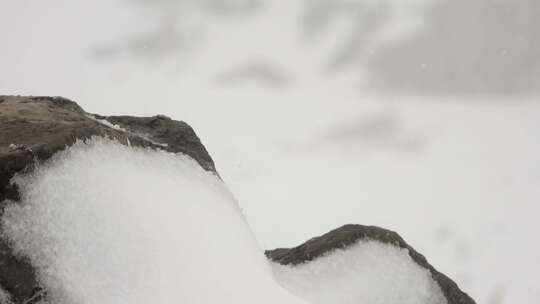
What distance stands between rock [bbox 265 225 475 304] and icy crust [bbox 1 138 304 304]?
4.70 ft

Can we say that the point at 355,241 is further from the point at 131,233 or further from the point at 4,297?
the point at 4,297

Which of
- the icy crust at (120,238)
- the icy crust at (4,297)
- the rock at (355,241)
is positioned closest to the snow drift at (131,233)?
the icy crust at (120,238)

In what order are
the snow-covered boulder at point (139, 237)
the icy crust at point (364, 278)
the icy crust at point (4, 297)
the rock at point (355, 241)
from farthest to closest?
1. the rock at point (355, 241)
2. the icy crust at point (364, 278)
3. the snow-covered boulder at point (139, 237)
4. the icy crust at point (4, 297)

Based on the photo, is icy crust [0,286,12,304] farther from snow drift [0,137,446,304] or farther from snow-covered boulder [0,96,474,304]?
snow drift [0,137,446,304]

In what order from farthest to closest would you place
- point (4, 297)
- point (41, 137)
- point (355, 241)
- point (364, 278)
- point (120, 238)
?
point (355, 241)
point (364, 278)
point (41, 137)
point (120, 238)
point (4, 297)

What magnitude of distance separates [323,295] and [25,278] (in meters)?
3.99

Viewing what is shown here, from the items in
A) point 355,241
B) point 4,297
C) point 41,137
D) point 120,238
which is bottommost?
point 355,241

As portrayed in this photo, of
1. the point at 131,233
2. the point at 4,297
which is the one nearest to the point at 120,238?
the point at 131,233

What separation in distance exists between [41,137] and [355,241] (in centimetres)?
446

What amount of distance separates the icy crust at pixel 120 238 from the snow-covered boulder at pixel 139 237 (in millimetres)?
11

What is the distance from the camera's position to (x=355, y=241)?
7766 mm

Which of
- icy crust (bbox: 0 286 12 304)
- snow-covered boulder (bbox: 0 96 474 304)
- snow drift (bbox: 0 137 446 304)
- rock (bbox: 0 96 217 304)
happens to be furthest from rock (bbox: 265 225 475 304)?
icy crust (bbox: 0 286 12 304)

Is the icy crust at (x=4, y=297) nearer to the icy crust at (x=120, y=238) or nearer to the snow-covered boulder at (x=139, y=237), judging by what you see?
the snow-covered boulder at (x=139, y=237)

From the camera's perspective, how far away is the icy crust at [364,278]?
24.3 ft
